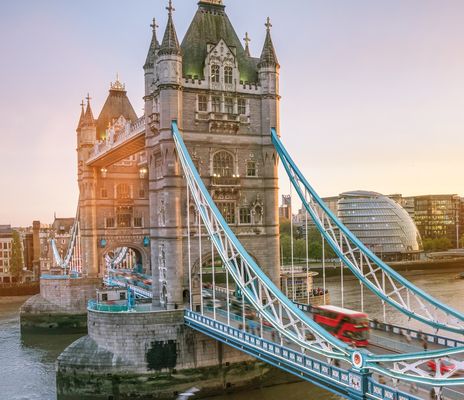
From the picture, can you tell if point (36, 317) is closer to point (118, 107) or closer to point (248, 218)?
point (118, 107)

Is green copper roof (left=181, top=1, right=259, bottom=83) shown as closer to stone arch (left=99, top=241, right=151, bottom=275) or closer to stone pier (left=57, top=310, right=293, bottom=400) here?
stone pier (left=57, top=310, right=293, bottom=400)

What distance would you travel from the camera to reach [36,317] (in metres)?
50.6

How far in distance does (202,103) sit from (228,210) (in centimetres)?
674

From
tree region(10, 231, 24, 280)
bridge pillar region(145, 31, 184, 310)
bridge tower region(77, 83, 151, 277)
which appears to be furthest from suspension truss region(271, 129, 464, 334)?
tree region(10, 231, 24, 280)

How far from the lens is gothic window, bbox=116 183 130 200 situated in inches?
2264

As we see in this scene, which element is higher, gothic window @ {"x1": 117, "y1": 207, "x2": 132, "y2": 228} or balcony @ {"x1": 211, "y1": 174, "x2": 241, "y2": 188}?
balcony @ {"x1": 211, "y1": 174, "x2": 241, "y2": 188}

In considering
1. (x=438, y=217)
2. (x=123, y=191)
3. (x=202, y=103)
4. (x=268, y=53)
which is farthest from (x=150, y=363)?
(x=438, y=217)

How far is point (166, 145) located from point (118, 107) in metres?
28.5

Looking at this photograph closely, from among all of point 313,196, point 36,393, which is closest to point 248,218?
point 313,196

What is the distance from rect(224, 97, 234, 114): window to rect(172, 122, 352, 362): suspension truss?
375 cm

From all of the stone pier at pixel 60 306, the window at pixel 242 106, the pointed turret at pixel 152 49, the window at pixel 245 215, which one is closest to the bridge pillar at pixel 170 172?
the pointed turret at pixel 152 49

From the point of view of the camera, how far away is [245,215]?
34.7 metres

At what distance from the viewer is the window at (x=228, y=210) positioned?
34.2 meters

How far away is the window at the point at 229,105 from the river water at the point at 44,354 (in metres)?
16.4
